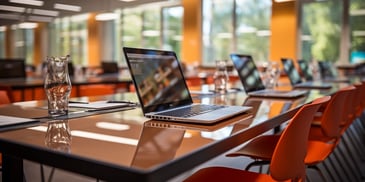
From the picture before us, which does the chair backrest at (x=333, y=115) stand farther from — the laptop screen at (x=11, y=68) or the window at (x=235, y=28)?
the window at (x=235, y=28)

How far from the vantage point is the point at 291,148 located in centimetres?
108

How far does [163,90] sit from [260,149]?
74cm

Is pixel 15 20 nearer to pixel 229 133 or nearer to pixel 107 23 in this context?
pixel 229 133

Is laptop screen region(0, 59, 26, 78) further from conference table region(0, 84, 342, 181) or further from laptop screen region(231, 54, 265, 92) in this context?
conference table region(0, 84, 342, 181)

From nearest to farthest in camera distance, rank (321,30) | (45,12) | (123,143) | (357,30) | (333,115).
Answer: (123,143), (333,115), (45,12), (357,30), (321,30)

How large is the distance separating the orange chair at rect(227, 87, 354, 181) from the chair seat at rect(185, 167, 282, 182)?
29 centimetres

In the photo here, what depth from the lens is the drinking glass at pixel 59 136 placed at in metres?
0.79

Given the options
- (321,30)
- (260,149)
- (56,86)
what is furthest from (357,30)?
(56,86)

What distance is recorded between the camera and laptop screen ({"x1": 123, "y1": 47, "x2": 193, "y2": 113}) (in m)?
1.27

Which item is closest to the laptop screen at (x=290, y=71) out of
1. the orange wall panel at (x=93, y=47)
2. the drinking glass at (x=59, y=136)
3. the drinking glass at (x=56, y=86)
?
the drinking glass at (x=56, y=86)

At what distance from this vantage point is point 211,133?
96cm

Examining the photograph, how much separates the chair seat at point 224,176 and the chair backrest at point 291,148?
0.20 metres

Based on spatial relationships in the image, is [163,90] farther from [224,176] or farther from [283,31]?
[283,31]

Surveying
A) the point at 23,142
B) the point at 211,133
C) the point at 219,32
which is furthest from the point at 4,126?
the point at 219,32
